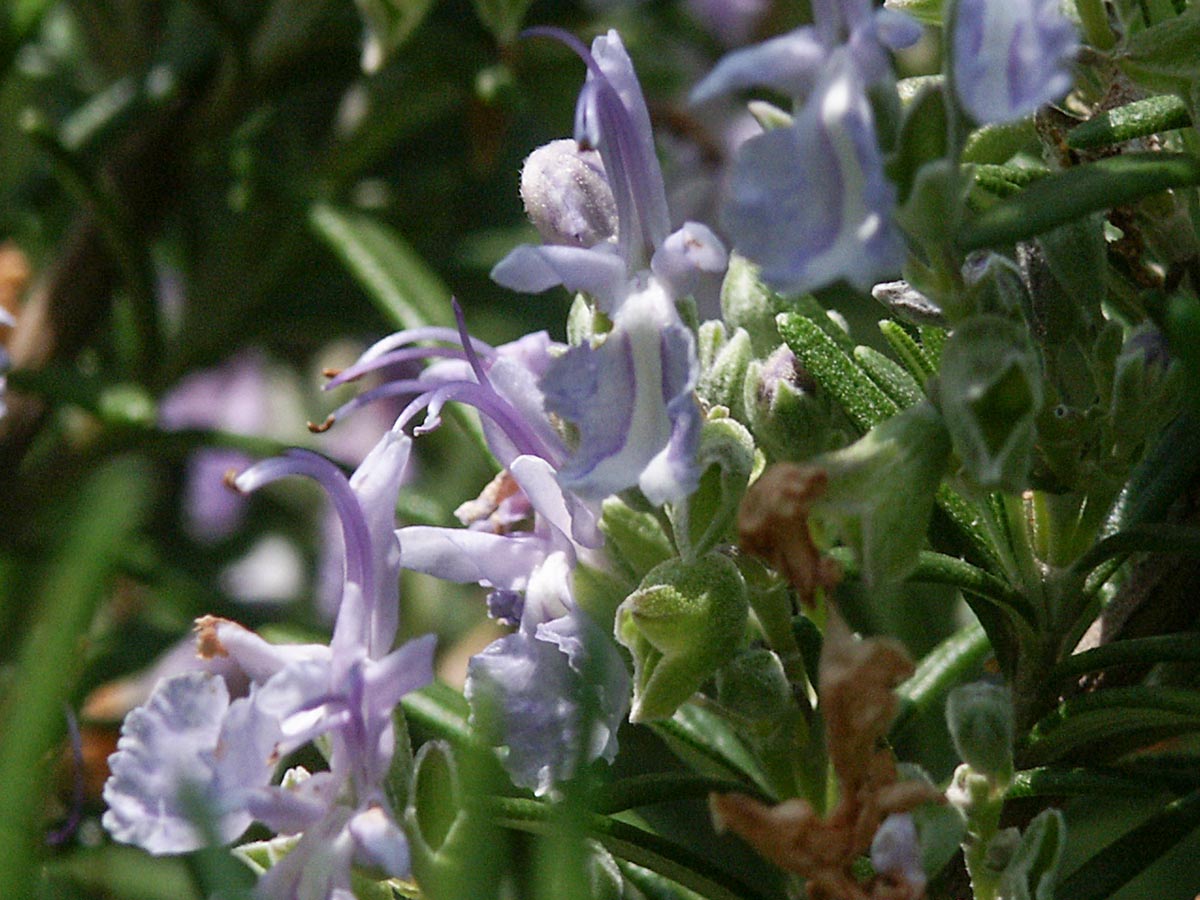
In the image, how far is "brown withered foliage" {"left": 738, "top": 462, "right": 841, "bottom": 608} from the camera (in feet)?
1.99

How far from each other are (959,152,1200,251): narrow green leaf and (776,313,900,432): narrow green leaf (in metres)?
0.16

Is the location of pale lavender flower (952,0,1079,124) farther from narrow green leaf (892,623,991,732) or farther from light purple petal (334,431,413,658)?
narrow green leaf (892,623,991,732)

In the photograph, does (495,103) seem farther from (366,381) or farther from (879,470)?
(879,470)

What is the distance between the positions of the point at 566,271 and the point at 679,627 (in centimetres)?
16

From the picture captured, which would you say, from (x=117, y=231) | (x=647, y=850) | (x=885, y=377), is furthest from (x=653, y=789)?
(x=117, y=231)

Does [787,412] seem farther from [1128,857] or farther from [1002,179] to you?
[1128,857]

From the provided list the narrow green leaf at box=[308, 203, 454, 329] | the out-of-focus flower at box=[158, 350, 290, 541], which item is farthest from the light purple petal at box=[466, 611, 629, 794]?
the out-of-focus flower at box=[158, 350, 290, 541]

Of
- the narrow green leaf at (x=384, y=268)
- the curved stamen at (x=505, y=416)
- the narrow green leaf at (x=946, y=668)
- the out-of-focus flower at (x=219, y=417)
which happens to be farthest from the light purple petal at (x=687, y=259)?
the out-of-focus flower at (x=219, y=417)

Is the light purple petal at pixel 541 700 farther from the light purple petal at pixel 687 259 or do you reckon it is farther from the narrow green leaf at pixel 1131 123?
the narrow green leaf at pixel 1131 123

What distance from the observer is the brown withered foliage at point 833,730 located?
59 cm

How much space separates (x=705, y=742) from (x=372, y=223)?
75cm

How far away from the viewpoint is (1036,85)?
581 millimetres

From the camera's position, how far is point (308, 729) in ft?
2.28

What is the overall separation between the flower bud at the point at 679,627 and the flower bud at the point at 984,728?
0.10 meters
